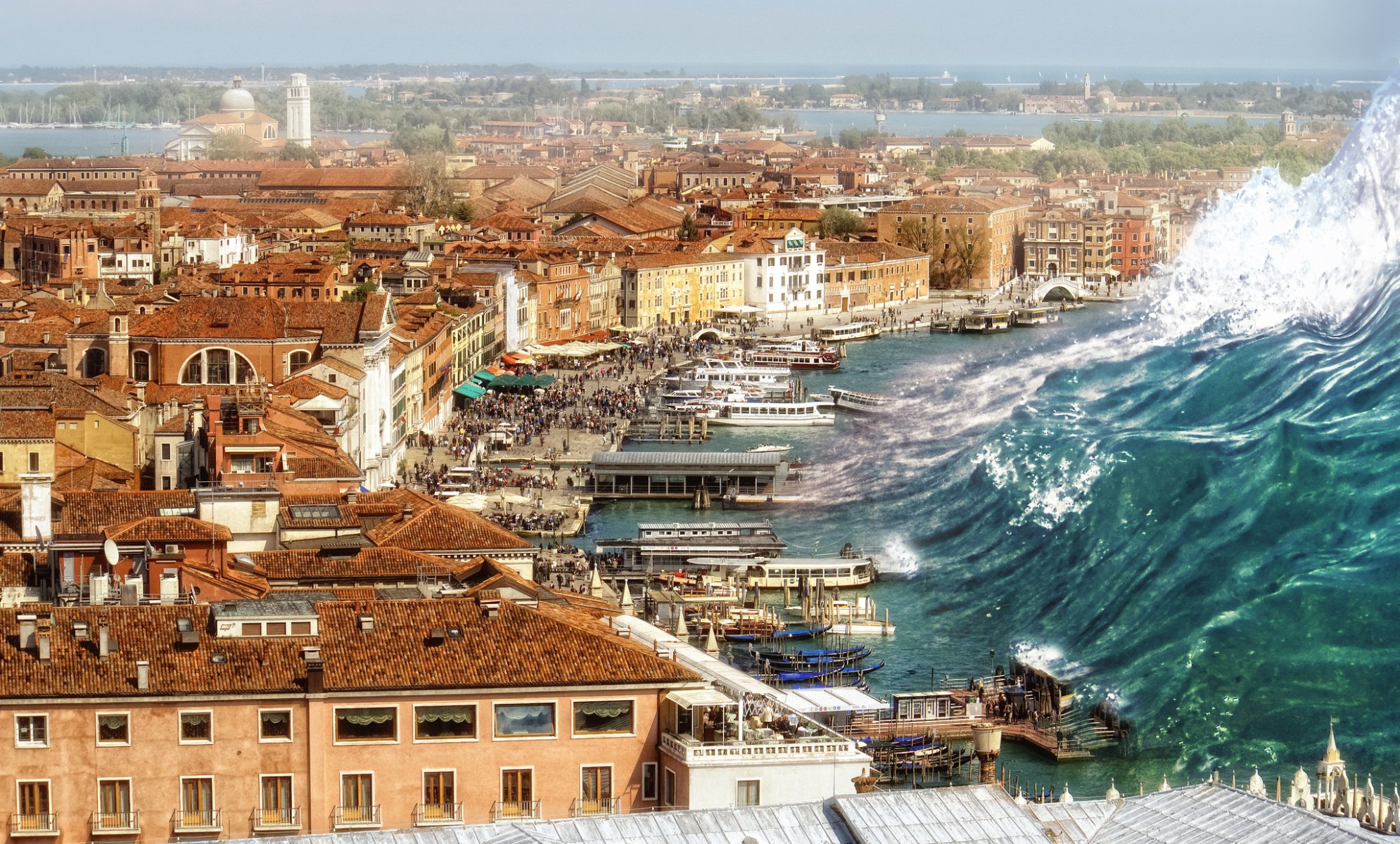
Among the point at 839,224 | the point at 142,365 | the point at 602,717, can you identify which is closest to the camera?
the point at 602,717

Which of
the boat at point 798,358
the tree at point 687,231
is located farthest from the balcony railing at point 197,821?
the tree at point 687,231

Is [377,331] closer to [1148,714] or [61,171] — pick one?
[1148,714]

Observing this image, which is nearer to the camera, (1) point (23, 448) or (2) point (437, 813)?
(2) point (437, 813)

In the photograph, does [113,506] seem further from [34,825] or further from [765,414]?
[765,414]

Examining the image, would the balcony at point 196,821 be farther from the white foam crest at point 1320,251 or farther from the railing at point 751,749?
the white foam crest at point 1320,251

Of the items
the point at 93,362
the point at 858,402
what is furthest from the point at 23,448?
the point at 858,402

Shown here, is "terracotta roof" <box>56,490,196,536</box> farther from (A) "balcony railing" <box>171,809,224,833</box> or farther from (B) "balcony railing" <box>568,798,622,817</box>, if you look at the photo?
(B) "balcony railing" <box>568,798,622,817</box>

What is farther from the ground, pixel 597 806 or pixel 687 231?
pixel 597 806
